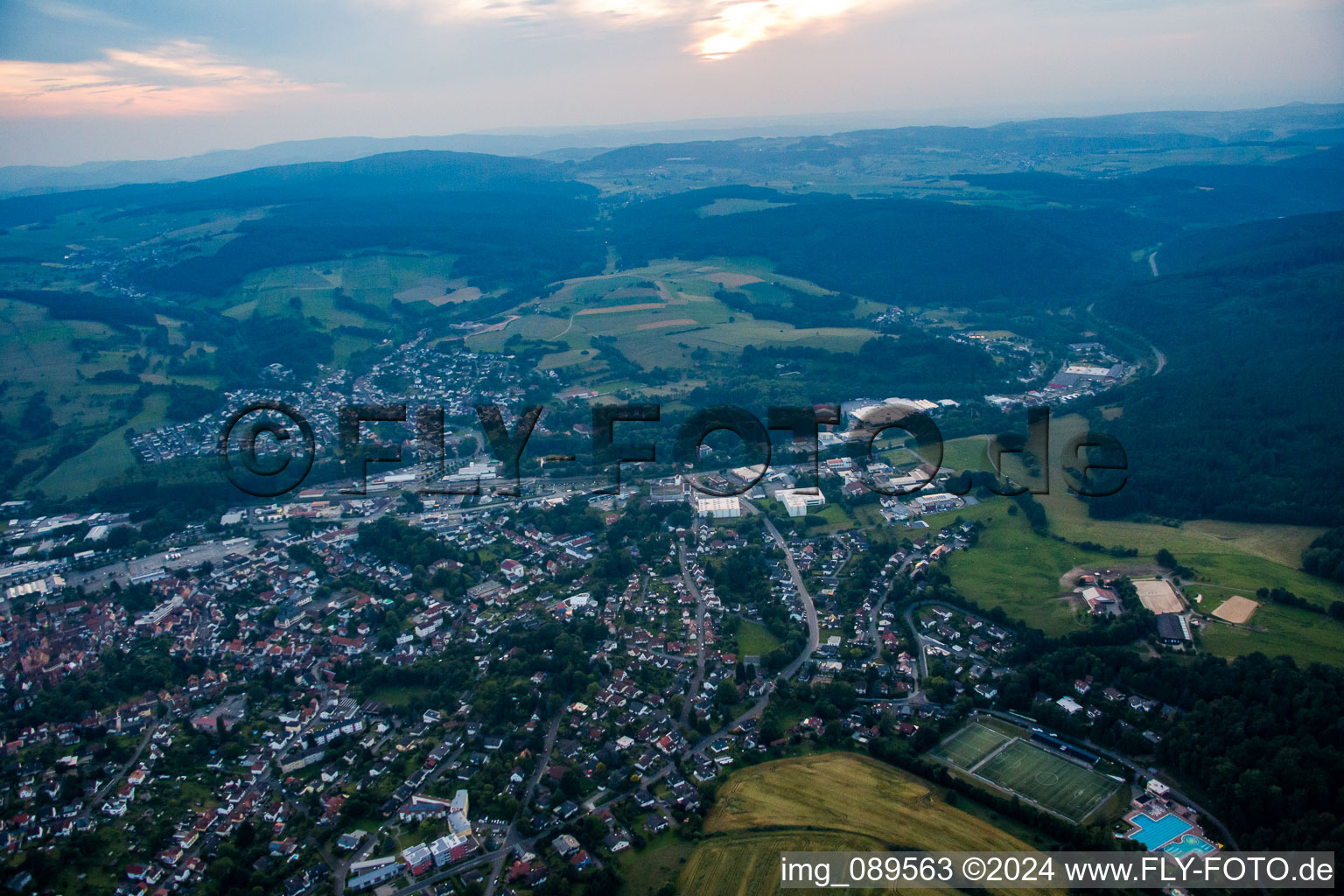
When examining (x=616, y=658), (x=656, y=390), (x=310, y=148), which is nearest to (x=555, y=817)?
(x=616, y=658)

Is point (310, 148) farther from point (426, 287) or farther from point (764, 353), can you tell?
point (764, 353)

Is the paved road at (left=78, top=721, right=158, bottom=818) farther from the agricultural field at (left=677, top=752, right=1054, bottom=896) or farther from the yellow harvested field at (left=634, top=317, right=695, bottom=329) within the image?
the yellow harvested field at (left=634, top=317, right=695, bottom=329)

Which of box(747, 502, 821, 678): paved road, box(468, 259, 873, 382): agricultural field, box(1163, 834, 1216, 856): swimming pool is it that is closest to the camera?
box(1163, 834, 1216, 856): swimming pool

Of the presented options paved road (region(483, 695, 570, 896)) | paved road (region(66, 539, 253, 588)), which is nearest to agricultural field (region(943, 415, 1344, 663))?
paved road (region(483, 695, 570, 896))

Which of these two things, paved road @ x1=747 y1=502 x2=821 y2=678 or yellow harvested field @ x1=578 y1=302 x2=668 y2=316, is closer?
paved road @ x1=747 y1=502 x2=821 y2=678

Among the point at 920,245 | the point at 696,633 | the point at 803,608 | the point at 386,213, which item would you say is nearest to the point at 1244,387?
the point at 803,608

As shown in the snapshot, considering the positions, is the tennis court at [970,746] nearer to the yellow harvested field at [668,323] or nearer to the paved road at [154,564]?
the paved road at [154,564]

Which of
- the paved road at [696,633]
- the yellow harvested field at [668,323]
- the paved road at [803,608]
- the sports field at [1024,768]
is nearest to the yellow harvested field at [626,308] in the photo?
the yellow harvested field at [668,323]
